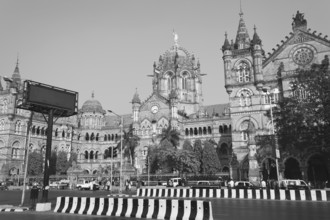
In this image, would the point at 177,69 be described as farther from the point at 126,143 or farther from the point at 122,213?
the point at 122,213

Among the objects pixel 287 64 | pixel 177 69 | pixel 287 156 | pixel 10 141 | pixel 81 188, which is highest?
pixel 177 69

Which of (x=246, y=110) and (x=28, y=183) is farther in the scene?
(x=28, y=183)

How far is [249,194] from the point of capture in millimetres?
26031

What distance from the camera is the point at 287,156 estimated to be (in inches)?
1766

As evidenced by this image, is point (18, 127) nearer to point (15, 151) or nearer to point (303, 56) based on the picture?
point (15, 151)

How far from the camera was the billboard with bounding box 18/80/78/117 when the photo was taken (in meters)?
17.9

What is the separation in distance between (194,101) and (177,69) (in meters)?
9.22

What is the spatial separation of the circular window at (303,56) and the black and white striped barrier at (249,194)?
29961mm

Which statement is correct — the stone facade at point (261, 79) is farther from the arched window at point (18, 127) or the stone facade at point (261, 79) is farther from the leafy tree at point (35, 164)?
the arched window at point (18, 127)

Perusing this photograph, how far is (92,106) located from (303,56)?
53.0 meters

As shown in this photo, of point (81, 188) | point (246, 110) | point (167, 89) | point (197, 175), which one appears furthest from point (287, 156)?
point (167, 89)

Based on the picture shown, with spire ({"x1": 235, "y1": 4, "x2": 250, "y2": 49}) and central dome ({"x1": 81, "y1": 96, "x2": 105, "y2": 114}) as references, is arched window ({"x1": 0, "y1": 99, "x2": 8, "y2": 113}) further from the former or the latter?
spire ({"x1": 235, "y1": 4, "x2": 250, "y2": 49})

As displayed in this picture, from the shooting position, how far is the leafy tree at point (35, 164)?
62.4 m

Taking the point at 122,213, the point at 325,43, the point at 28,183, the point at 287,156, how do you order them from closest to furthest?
the point at 122,213 < the point at 287,156 < the point at 325,43 < the point at 28,183
